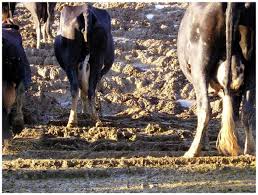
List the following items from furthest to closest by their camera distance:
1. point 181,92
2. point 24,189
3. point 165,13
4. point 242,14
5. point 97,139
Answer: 1. point 165,13
2. point 181,92
3. point 97,139
4. point 242,14
5. point 24,189

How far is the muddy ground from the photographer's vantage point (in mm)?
6191

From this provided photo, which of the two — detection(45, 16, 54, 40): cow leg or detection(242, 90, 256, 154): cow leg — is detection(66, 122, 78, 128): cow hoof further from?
detection(45, 16, 54, 40): cow leg

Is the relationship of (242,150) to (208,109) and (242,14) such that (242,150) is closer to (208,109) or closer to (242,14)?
(208,109)

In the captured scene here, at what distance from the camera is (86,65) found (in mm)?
10164

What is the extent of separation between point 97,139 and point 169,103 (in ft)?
15.7

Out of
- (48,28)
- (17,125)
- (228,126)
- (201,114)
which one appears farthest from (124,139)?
(48,28)

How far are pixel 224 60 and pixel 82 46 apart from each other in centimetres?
319

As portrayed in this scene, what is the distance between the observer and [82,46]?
9.86 metres

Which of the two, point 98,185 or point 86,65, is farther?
point 86,65

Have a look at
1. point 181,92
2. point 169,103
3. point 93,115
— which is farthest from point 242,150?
point 181,92

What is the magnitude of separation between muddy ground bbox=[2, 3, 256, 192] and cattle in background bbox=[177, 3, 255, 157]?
292 millimetres

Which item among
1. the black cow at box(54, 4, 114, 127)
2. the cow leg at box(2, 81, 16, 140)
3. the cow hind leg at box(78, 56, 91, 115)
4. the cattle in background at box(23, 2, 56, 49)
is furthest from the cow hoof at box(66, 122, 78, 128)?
the cattle in background at box(23, 2, 56, 49)

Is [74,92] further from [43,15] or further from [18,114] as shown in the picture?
[43,15]

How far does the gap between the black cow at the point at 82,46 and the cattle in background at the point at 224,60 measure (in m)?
2.67
